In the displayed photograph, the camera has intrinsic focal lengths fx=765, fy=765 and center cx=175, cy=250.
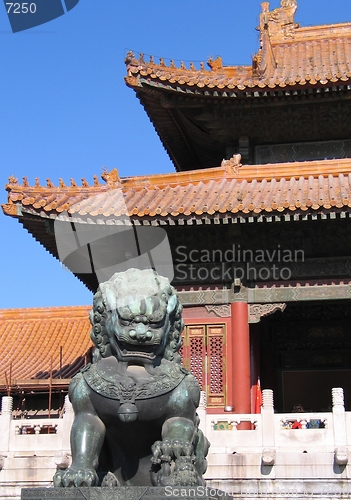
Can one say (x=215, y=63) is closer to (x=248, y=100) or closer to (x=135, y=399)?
(x=248, y=100)

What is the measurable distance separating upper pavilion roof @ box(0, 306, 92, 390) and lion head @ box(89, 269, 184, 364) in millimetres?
12837

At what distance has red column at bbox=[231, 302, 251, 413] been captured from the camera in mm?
13031

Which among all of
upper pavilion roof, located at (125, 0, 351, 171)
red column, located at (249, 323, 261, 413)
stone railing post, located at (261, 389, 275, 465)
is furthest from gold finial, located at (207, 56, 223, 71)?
stone railing post, located at (261, 389, 275, 465)

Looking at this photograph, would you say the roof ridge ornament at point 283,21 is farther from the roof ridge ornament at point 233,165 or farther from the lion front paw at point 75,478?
the lion front paw at point 75,478

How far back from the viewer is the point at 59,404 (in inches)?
763

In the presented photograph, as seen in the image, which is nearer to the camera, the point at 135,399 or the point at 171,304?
the point at 135,399

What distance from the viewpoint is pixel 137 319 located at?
5383 millimetres

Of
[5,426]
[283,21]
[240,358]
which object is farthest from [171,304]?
[283,21]

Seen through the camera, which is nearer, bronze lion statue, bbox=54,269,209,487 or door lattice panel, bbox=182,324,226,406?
bronze lion statue, bbox=54,269,209,487


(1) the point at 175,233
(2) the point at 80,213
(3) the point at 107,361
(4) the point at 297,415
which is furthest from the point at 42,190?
(3) the point at 107,361

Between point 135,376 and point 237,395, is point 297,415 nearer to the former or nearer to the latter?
point 237,395

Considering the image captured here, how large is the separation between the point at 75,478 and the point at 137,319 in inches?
45.1

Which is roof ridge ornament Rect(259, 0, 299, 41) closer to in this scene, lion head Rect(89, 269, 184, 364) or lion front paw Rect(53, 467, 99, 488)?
lion head Rect(89, 269, 184, 364)

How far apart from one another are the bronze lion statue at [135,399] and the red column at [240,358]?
7.46 meters
